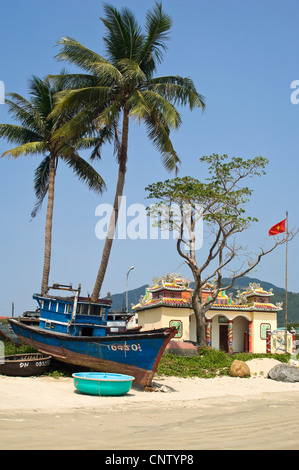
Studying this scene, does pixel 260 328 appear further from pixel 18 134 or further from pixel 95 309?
pixel 18 134

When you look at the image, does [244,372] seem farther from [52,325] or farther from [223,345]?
[223,345]

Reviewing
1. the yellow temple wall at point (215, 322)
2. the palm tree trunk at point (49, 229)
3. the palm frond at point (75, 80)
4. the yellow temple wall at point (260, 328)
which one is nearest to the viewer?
the palm frond at point (75, 80)

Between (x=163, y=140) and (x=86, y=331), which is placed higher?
(x=163, y=140)

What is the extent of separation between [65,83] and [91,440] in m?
19.7

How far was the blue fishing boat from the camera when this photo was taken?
16.5 m

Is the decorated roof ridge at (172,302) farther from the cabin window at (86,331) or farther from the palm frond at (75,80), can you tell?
the palm frond at (75,80)

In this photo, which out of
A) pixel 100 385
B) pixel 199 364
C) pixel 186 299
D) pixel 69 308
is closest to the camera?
pixel 100 385

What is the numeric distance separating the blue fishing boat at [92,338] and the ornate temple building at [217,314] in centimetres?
651

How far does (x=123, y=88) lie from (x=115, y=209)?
19.4ft

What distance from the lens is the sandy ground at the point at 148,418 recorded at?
7.90m

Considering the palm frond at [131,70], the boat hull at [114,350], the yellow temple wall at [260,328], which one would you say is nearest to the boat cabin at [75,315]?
the boat hull at [114,350]

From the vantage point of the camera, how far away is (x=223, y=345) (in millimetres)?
33188

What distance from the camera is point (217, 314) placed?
32.2 meters

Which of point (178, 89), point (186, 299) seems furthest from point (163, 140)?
point (186, 299)
